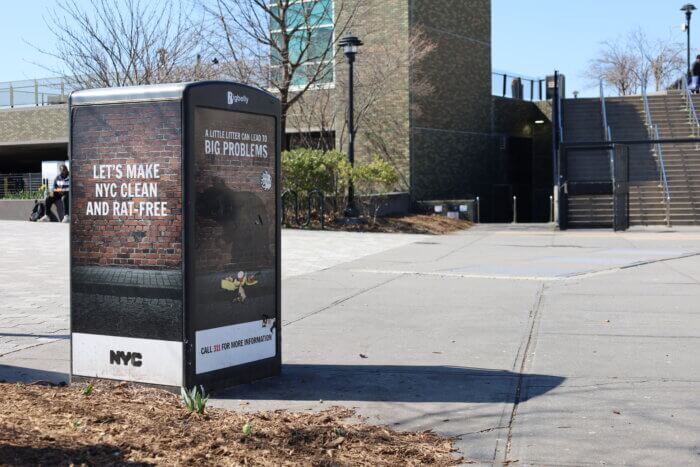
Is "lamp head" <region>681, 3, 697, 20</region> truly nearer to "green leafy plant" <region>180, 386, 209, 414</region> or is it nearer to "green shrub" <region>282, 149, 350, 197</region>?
"green shrub" <region>282, 149, 350, 197</region>

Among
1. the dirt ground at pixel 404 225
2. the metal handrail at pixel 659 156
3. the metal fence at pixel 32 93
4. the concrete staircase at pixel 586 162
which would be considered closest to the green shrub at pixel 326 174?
the dirt ground at pixel 404 225

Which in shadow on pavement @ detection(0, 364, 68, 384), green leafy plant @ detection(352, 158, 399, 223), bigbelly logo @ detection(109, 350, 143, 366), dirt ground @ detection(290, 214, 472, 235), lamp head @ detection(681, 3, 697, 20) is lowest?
shadow on pavement @ detection(0, 364, 68, 384)

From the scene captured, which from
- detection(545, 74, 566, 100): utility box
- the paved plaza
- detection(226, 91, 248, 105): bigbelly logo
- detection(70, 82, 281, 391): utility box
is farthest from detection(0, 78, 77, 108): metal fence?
detection(226, 91, 248, 105): bigbelly logo

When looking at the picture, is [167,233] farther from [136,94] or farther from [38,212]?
[38,212]

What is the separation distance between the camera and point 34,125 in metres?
40.2

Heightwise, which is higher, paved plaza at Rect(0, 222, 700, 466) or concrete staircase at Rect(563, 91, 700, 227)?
concrete staircase at Rect(563, 91, 700, 227)

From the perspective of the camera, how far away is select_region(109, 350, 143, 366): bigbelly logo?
625cm

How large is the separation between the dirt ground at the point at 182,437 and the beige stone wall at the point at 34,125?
3535 cm

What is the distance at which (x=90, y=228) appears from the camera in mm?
6426

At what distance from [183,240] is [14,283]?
23.8 ft

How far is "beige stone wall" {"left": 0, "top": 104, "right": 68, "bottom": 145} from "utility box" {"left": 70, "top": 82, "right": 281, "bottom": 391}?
34253 mm

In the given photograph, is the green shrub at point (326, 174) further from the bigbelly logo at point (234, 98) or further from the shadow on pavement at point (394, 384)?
the bigbelly logo at point (234, 98)

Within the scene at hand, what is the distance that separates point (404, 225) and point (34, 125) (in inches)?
892

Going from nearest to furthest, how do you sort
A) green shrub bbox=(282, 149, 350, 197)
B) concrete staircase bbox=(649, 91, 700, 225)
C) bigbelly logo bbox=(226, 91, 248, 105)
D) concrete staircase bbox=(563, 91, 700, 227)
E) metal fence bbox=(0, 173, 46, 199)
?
bigbelly logo bbox=(226, 91, 248, 105) < green shrub bbox=(282, 149, 350, 197) < concrete staircase bbox=(563, 91, 700, 227) < concrete staircase bbox=(649, 91, 700, 225) < metal fence bbox=(0, 173, 46, 199)
